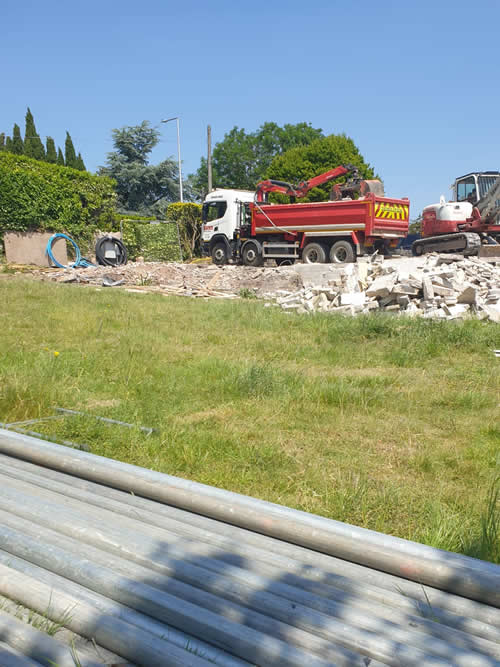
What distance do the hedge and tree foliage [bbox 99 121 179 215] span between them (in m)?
21.9

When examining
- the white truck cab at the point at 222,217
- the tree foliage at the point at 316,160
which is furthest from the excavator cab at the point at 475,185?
the tree foliage at the point at 316,160

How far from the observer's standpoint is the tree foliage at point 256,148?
212 ft

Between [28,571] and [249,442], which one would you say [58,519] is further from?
[249,442]

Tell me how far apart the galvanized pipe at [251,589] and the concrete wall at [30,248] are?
20.9m

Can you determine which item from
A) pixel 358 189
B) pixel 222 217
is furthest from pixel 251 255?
Answer: pixel 358 189

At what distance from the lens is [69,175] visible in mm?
24453

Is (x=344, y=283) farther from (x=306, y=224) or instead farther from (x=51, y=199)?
(x=51, y=199)

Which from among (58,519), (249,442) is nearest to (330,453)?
(249,442)

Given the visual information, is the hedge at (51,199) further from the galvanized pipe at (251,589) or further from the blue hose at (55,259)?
the galvanized pipe at (251,589)

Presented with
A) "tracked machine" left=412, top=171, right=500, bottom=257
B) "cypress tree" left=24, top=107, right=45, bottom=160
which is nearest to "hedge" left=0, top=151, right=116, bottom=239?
"tracked machine" left=412, top=171, right=500, bottom=257

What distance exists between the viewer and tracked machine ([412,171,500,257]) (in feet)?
63.9

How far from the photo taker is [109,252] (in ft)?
74.1

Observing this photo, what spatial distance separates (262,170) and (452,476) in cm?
6425

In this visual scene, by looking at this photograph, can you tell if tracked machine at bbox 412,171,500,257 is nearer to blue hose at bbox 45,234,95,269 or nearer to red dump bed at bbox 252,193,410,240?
red dump bed at bbox 252,193,410,240
